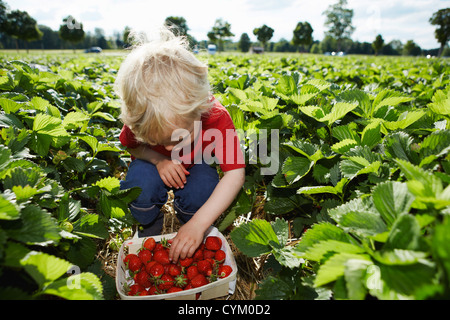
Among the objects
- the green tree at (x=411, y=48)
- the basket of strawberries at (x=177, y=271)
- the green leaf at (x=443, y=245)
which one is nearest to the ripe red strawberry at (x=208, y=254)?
the basket of strawberries at (x=177, y=271)

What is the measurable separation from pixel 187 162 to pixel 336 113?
1003mm

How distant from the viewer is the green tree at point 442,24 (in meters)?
42.1

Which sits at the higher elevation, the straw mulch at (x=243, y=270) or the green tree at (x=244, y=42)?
the green tree at (x=244, y=42)

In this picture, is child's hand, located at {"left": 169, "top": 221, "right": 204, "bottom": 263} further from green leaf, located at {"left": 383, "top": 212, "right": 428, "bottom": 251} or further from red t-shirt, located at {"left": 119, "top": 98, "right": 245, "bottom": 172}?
green leaf, located at {"left": 383, "top": 212, "right": 428, "bottom": 251}

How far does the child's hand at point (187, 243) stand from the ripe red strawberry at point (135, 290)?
21cm

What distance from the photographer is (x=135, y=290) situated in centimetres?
140

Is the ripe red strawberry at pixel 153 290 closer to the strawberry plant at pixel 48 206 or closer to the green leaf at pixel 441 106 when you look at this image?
the strawberry plant at pixel 48 206

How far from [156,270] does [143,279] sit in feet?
0.31

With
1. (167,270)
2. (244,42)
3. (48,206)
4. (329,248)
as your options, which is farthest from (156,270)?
(244,42)

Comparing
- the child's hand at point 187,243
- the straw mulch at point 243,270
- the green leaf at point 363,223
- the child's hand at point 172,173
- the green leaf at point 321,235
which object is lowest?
the straw mulch at point 243,270

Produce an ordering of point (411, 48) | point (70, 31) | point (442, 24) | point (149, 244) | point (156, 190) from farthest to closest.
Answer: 1. point (411, 48)
2. point (70, 31)
3. point (442, 24)
4. point (156, 190)
5. point (149, 244)

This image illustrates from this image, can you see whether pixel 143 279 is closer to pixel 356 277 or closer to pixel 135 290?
pixel 135 290

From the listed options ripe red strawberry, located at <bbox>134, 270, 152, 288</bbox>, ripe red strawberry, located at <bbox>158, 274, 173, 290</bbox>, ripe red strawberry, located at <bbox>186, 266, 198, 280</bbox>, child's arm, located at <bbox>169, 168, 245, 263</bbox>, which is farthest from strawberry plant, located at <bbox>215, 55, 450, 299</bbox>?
ripe red strawberry, located at <bbox>134, 270, 152, 288</bbox>

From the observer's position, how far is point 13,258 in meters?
0.72
